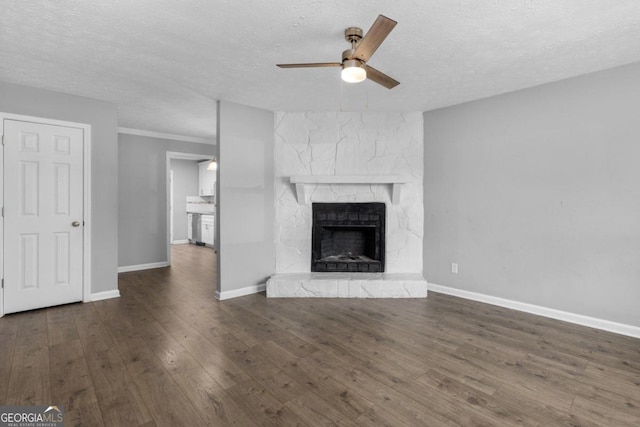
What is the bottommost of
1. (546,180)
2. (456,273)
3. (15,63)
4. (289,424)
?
(289,424)

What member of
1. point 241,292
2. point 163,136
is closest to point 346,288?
point 241,292

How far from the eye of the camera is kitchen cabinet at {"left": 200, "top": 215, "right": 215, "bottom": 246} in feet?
25.9

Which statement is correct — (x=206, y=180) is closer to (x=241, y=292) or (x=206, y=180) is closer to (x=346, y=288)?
(x=241, y=292)

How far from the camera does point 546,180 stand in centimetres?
323

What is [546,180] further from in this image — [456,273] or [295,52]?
[295,52]

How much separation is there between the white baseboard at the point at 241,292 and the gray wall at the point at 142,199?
2575 millimetres

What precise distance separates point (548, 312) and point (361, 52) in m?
3.29

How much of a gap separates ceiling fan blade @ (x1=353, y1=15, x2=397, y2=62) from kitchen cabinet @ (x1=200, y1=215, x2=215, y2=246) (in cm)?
677

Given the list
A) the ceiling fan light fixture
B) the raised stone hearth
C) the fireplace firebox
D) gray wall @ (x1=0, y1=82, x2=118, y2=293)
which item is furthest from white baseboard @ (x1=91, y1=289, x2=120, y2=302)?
the ceiling fan light fixture

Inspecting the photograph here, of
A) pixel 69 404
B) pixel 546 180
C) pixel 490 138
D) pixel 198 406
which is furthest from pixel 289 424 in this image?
pixel 490 138

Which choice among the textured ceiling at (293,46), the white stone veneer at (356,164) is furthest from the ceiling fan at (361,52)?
the white stone veneer at (356,164)

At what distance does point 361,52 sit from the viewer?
6.44 feet

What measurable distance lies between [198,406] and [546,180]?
379cm

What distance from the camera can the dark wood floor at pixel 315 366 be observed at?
1.75 m
